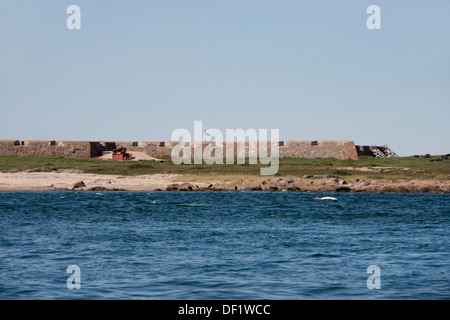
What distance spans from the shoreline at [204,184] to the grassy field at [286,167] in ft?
8.79

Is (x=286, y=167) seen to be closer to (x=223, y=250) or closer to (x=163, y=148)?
(x=163, y=148)

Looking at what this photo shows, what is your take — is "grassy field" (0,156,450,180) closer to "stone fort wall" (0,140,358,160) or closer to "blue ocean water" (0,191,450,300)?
"stone fort wall" (0,140,358,160)

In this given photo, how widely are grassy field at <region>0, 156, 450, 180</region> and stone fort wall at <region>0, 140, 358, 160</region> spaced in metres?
2.48

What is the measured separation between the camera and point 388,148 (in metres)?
76.1

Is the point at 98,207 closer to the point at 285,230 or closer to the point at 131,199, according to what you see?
the point at 131,199

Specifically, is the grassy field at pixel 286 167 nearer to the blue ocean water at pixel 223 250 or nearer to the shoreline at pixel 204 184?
the shoreline at pixel 204 184

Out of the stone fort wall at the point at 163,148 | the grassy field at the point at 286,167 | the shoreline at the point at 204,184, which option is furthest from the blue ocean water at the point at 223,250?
the stone fort wall at the point at 163,148

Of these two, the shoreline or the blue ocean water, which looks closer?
the blue ocean water

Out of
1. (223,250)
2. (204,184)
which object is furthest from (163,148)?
(223,250)

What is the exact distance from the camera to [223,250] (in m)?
19.9

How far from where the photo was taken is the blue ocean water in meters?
14.1

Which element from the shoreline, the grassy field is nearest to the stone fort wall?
the grassy field

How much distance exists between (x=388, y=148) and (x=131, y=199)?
43.7m

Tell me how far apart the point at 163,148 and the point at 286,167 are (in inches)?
687
